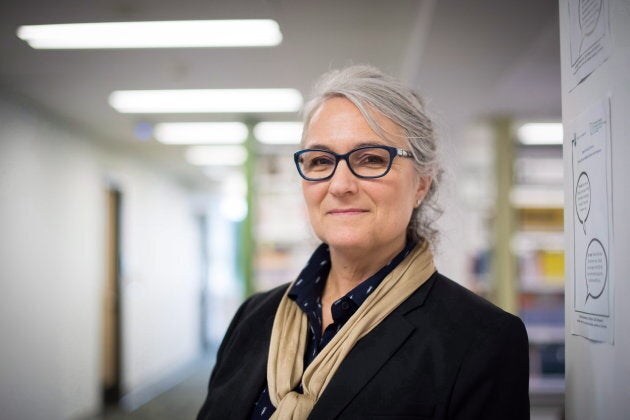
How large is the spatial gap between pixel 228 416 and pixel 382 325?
437mm

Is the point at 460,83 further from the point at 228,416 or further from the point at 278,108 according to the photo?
the point at 228,416

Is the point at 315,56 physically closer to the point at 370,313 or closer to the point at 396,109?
the point at 396,109

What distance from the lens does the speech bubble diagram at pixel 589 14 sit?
3.36 ft

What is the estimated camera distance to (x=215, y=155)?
7.16 m

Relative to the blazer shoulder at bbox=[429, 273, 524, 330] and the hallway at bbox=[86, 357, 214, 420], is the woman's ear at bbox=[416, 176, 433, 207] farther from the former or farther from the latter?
the hallway at bbox=[86, 357, 214, 420]

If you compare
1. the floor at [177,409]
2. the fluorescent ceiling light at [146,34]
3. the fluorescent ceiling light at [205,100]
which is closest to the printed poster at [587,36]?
the fluorescent ceiling light at [146,34]

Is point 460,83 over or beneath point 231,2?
over

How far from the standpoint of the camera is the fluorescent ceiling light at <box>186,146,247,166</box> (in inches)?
265

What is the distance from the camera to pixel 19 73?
186 cm

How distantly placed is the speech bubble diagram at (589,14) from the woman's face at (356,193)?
0.43 metres

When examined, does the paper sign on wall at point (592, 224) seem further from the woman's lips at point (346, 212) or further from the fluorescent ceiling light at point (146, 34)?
the fluorescent ceiling light at point (146, 34)

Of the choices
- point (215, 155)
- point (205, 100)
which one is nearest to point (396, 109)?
point (205, 100)

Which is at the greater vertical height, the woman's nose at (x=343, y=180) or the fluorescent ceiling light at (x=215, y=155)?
the fluorescent ceiling light at (x=215, y=155)

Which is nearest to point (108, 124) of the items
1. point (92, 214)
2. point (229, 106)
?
point (92, 214)
